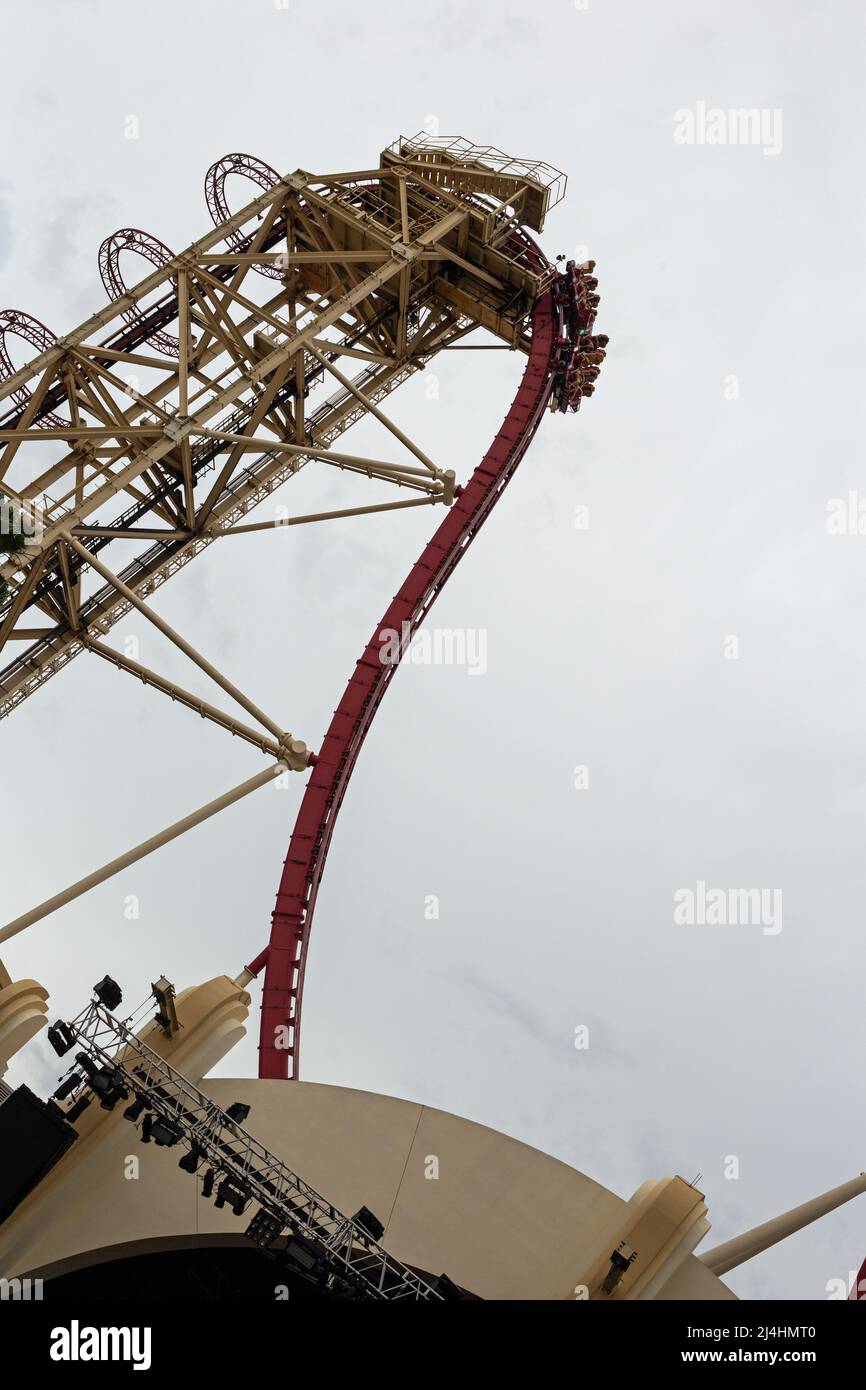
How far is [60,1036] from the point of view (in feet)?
58.5

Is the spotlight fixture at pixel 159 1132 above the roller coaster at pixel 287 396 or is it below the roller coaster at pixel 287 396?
below

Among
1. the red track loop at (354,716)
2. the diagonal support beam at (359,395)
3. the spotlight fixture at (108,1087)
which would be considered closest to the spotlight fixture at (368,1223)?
the spotlight fixture at (108,1087)

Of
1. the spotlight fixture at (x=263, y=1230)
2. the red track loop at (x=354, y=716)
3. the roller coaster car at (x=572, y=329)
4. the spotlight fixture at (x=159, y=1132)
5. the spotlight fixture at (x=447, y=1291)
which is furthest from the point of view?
the roller coaster car at (x=572, y=329)

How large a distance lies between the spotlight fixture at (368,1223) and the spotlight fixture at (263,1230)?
97cm

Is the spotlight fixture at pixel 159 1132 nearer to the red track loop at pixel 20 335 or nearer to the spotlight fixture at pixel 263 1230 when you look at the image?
the spotlight fixture at pixel 263 1230

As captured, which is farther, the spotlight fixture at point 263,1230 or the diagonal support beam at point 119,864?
the diagonal support beam at point 119,864

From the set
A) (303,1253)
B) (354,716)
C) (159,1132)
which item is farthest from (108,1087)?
(354,716)

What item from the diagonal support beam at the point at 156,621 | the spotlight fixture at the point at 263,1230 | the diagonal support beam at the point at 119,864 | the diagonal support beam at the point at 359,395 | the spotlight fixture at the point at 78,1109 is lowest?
the spotlight fixture at the point at 263,1230

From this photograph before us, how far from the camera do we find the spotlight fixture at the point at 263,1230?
16797 mm

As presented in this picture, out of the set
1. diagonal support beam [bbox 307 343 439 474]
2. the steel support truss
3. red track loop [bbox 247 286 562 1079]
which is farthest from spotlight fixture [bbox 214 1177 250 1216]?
diagonal support beam [bbox 307 343 439 474]

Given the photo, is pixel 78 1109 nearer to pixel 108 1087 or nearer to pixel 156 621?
pixel 108 1087

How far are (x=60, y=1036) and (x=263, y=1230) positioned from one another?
3.58 metres
